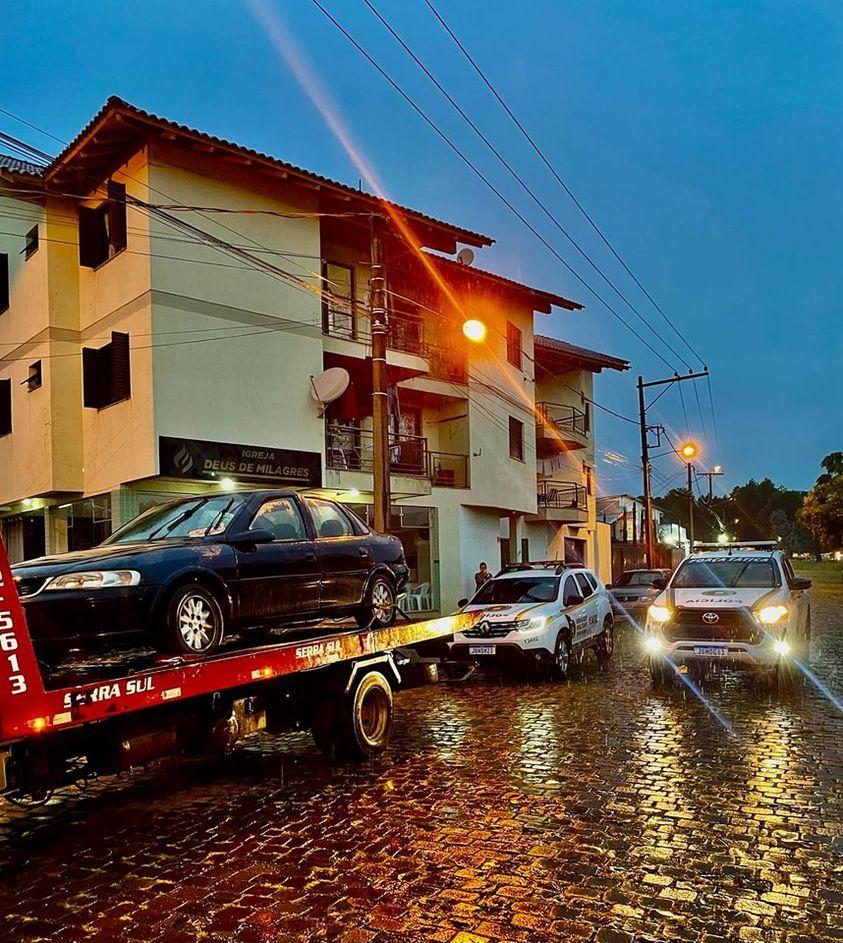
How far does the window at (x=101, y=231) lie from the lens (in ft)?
57.7

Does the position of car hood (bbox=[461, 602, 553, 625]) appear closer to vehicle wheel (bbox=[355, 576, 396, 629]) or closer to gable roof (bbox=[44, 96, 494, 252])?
vehicle wheel (bbox=[355, 576, 396, 629])

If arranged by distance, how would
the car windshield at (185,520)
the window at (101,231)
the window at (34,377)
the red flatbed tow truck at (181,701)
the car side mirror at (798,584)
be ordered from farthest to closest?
the window at (34,377)
the window at (101,231)
the car side mirror at (798,584)
the car windshield at (185,520)
the red flatbed tow truck at (181,701)

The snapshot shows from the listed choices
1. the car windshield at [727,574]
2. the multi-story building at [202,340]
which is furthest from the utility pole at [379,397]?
the car windshield at [727,574]

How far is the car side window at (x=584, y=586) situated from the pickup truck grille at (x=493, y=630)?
92.2 inches

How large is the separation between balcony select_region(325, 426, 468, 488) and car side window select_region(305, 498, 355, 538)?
11.6 meters

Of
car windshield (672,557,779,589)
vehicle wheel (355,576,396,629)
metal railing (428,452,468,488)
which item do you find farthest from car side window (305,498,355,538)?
metal railing (428,452,468,488)

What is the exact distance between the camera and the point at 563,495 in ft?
116

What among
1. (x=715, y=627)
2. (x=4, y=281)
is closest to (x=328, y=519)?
(x=715, y=627)

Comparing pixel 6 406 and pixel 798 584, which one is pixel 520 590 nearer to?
pixel 798 584

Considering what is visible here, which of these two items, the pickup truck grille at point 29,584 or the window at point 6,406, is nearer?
the pickup truck grille at point 29,584

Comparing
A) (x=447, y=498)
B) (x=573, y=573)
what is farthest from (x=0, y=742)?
(x=447, y=498)

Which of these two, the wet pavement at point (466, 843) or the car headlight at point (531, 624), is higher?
the car headlight at point (531, 624)

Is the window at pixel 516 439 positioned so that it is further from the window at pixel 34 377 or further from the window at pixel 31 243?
the window at pixel 31 243

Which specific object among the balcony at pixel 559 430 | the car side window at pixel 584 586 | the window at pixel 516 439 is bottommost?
the car side window at pixel 584 586
